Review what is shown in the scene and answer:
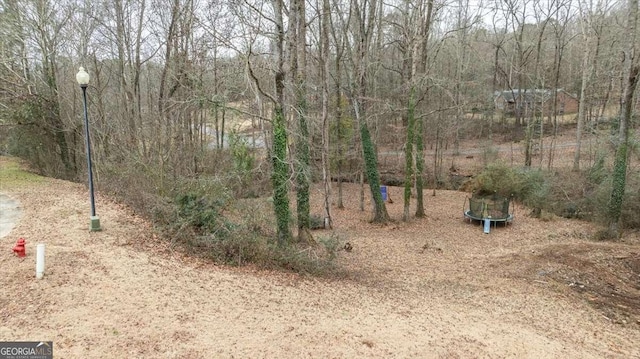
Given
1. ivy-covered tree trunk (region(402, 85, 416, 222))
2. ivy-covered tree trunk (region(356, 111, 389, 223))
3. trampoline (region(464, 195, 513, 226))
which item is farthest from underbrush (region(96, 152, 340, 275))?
trampoline (region(464, 195, 513, 226))

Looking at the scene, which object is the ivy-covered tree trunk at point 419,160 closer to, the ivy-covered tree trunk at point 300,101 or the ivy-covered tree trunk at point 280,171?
the ivy-covered tree trunk at point 300,101

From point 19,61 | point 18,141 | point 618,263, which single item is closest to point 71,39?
point 19,61

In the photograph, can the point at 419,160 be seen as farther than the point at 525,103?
No

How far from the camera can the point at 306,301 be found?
7215 millimetres

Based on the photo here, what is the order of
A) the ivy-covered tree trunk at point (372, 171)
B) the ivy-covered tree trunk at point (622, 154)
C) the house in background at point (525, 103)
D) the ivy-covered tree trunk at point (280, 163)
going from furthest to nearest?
the house in background at point (525, 103)
the ivy-covered tree trunk at point (372, 171)
the ivy-covered tree trunk at point (622, 154)
the ivy-covered tree trunk at point (280, 163)

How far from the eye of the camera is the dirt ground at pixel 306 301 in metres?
5.43

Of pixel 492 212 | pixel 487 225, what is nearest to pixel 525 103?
pixel 492 212

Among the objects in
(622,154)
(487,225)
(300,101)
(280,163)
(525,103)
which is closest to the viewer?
(280,163)

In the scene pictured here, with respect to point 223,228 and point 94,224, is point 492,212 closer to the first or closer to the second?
point 223,228

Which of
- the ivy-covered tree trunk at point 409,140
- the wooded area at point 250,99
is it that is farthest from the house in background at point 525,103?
the ivy-covered tree trunk at point 409,140

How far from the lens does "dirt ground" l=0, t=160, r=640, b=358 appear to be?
5.43 meters

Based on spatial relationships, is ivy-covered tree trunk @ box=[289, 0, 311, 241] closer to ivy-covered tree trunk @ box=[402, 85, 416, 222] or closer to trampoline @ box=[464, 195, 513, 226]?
ivy-covered tree trunk @ box=[402, 85, 416, 222]

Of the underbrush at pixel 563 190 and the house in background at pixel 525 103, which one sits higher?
the house in background at pixel 525 103

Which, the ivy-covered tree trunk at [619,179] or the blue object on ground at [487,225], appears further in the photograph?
the blue object on ground at [487,225]
